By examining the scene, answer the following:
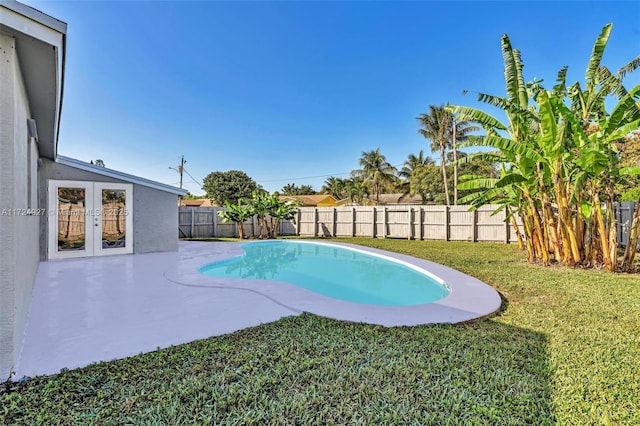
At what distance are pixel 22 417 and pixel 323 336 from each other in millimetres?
2475

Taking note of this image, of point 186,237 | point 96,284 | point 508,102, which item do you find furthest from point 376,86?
point 96,284

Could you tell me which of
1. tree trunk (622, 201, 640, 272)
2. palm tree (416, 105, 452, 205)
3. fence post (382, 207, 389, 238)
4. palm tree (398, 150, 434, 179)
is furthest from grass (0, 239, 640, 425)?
palm tree (398, 150, 434, 179)

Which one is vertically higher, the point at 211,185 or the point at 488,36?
the point at 488,36

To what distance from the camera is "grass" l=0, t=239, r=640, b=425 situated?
2125 mm

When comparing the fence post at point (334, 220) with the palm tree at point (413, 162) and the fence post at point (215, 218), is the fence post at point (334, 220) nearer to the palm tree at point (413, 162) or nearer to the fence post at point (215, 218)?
the fence post at point (215, 218)

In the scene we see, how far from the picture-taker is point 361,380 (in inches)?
100

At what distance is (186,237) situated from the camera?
1700cm

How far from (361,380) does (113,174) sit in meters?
10.1

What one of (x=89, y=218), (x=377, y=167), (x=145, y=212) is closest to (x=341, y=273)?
(x=145, y=212)

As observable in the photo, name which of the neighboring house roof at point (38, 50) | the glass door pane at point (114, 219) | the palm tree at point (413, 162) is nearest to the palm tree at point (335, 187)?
the palm tree at point (413, 162)

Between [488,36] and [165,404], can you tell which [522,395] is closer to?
[165,404]

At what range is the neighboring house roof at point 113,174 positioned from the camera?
870cm

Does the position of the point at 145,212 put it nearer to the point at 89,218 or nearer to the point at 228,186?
the point at 89,218

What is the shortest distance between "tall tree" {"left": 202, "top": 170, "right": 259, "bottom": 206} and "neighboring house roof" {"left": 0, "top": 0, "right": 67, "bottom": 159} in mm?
32843
